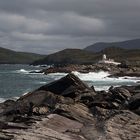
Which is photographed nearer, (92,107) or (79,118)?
(79,118)

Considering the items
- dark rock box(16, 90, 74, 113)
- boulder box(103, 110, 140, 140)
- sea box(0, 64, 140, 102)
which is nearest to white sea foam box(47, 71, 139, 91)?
sea box(0, 64, 140, 102)

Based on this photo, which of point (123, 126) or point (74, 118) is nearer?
point (123, 126)

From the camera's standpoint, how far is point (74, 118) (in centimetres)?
2859

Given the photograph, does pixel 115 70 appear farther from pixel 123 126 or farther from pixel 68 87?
pixel 123 126

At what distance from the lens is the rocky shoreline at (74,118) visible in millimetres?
24594

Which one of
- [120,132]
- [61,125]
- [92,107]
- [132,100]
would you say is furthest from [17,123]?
[132,100]

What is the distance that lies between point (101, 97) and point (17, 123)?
12.7 meters

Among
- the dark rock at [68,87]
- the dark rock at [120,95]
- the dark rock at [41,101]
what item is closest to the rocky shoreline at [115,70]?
the dark rock at [68,87]

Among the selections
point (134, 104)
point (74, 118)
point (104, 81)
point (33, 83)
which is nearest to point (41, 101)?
point (74, 118)

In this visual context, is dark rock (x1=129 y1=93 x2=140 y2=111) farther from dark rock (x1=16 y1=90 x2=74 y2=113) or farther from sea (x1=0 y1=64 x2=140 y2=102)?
sea (x1=0 y1=64 x2=140 y2=102)

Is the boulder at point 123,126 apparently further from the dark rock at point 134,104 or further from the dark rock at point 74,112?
the dark rock at point 134,104

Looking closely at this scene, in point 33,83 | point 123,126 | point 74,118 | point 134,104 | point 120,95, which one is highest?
point 120,95

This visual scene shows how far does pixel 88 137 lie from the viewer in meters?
24.9

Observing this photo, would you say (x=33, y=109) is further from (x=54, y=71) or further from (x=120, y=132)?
(x=54, y=71)
